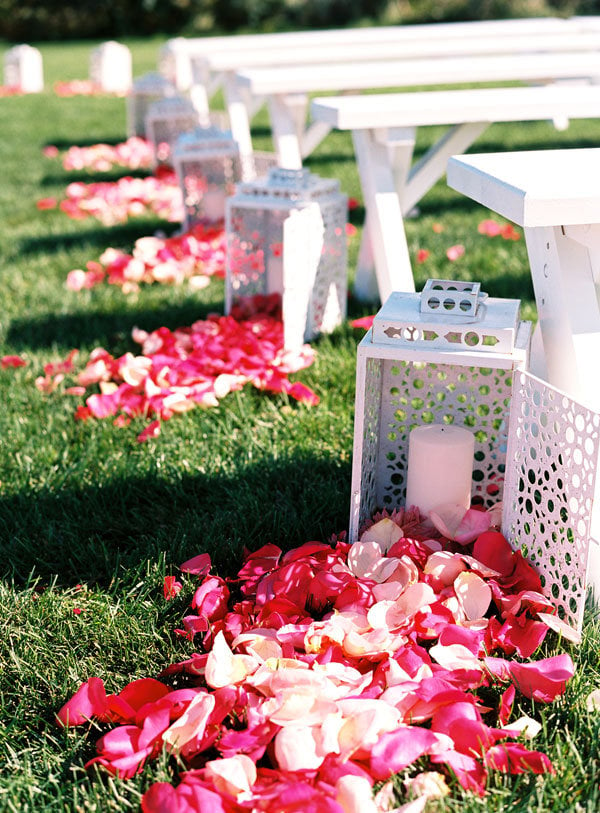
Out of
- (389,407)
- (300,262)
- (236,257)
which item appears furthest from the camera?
(236,257)

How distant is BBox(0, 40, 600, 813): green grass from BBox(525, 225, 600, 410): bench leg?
0.42m

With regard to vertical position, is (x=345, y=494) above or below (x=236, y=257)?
below

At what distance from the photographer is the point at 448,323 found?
171cm

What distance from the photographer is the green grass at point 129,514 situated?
137 cm

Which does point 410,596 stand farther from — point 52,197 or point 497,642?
point 52,197

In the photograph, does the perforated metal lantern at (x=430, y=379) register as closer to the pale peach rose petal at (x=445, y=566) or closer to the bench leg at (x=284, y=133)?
the pale peach rose petal at (x=445, y=566)

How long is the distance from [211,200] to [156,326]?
1220 mm

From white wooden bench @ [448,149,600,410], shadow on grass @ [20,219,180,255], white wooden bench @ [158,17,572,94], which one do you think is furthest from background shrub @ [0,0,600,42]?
white wooden bench @ [448,149,600,410]

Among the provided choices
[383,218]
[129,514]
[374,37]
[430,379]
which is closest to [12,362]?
[129,514]

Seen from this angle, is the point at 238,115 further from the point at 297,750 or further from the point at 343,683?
the point at 297,750

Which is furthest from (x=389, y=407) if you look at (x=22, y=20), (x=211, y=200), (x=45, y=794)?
(x=22, y=20)

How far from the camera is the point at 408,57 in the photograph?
13.7 ft

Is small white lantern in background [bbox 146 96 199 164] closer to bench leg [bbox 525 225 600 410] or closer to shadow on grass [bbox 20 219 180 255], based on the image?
shadow on grass [bbox 20 219 180 255]

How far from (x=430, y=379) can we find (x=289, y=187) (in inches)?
47.5
